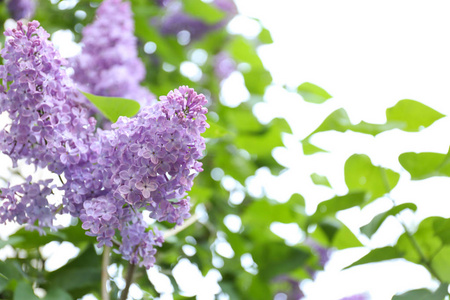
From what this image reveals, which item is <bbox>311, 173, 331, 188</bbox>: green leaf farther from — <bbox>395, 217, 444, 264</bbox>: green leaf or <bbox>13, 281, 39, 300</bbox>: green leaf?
<bbox>13, 281, 39, 300</bbox>: green leaf

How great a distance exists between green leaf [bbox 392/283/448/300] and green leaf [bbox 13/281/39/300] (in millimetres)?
513

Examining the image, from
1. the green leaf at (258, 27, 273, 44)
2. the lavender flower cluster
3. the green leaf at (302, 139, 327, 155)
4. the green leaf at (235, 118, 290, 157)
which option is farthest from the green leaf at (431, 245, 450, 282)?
the green leaf at (258, 27, 273, 44)

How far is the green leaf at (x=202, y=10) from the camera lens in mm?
1570

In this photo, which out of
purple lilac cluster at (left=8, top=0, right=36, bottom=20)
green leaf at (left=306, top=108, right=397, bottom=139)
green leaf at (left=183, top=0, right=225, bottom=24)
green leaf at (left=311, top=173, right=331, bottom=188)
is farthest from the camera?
green leaf at (left=183, top=0, right=225, bottom=24)

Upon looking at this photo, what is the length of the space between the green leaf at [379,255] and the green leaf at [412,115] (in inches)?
8.8

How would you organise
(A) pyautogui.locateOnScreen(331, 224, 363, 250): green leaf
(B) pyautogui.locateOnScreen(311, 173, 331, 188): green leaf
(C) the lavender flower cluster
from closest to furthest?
(C) the lavender flower cluster → (A) pyautogui.locateOnScreen(331, 224, 363, 250): green leaf → (B) pyautogui.locateOnScreen(311, 173, 331, 188): green leaf

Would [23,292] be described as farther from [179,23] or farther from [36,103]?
[179,23]

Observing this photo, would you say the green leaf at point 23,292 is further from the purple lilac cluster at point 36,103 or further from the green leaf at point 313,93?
the green leaf at point 313,93

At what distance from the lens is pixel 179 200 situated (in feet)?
1.93

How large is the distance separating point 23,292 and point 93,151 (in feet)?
0.88

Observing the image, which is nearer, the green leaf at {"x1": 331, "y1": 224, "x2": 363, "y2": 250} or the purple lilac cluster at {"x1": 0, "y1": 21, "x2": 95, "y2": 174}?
the purple lilac cluster at {"x1": 0, "y1": 21, "x2": 95, "y2": 174}

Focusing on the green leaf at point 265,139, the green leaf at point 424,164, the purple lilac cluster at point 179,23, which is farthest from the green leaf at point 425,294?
the purple lilac cluster at point 179,23

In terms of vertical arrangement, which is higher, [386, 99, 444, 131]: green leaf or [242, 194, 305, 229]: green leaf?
[386, 99, 444, 131]: green leaf

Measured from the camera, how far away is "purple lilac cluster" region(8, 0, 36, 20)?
1.15 m
